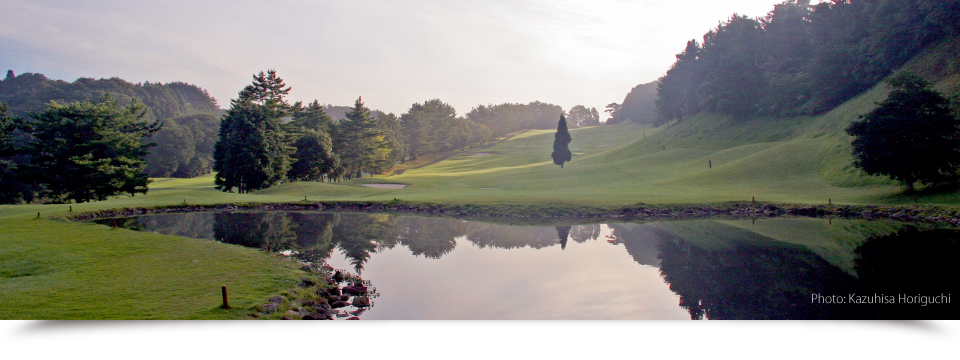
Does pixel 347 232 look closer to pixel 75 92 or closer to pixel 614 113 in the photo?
pixel 75 92

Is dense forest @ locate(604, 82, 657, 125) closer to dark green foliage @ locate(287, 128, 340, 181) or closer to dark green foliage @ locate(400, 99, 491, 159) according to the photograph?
dark green foliage @ locate(400, 99, 491, 159)

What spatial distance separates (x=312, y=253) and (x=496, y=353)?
788 centimetres

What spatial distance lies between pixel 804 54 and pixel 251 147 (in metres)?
47.6

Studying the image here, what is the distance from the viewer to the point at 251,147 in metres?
32.1

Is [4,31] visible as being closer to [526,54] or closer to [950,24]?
[526,54]

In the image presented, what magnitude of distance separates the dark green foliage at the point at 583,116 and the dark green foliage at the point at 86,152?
121337 millimetres

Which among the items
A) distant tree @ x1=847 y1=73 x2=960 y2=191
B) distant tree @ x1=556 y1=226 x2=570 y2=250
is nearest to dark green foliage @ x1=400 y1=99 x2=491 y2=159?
distant tree @ x1=556 y1=226 x2=570 y2=250

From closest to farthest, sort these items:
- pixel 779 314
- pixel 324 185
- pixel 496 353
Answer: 1. pixel 496 353
2. pixel 779 314
3. pixel 324 185

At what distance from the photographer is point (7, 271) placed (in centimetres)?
810

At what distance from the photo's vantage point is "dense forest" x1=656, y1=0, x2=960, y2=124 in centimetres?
2458

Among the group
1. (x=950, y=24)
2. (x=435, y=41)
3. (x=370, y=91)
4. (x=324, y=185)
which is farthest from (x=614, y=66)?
(x=324, y=185)

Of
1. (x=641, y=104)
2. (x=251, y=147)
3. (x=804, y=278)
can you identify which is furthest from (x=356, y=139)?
(x=641, y=104)

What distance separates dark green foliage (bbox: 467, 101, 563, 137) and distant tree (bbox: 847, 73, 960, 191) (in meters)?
96.9

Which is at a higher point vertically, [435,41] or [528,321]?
[435,41]
